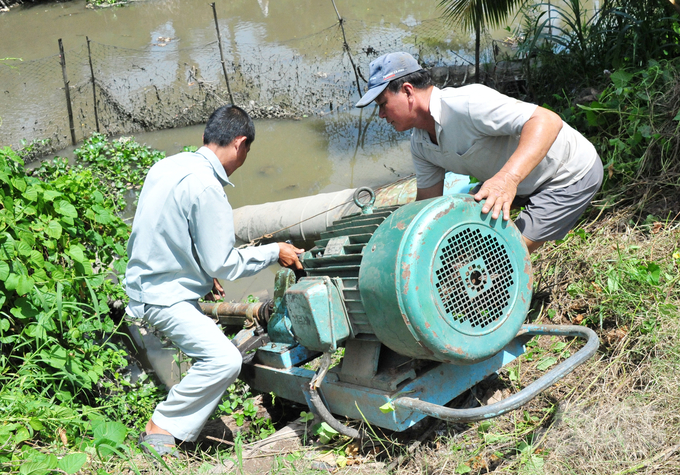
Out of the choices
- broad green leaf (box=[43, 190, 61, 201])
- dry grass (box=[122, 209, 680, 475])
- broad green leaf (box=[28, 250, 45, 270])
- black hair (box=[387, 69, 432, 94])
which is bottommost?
dry grass (box=[122, 209, 680, 475])

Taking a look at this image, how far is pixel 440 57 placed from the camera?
9578 millimetres

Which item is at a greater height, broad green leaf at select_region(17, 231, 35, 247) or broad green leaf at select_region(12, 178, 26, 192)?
broad green leaf at select_region(12, 178, 26, 192)

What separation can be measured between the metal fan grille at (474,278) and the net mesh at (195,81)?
22.4 ft

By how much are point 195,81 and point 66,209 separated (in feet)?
23.4

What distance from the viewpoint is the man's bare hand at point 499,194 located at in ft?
7.48

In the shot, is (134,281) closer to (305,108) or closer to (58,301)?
(58,301)

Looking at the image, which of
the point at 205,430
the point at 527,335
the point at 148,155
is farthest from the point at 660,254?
the point at 148,155

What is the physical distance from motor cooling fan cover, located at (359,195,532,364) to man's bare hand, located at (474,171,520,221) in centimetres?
3

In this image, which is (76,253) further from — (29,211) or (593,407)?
(593,407)

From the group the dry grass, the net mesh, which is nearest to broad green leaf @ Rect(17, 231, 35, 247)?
the dry grass

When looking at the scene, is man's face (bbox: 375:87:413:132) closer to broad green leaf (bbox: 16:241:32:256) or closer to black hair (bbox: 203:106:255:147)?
black hair (bbox: 203:106:255:147)

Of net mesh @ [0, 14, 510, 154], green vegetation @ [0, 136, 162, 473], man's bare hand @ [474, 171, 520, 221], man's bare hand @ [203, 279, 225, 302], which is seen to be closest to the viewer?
man's bare hand @ [474, 171, 520, 221]

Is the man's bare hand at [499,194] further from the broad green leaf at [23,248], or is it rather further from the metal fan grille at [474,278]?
the broad green leaf at [23,248]

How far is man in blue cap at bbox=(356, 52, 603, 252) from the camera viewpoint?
→ 269 cm
